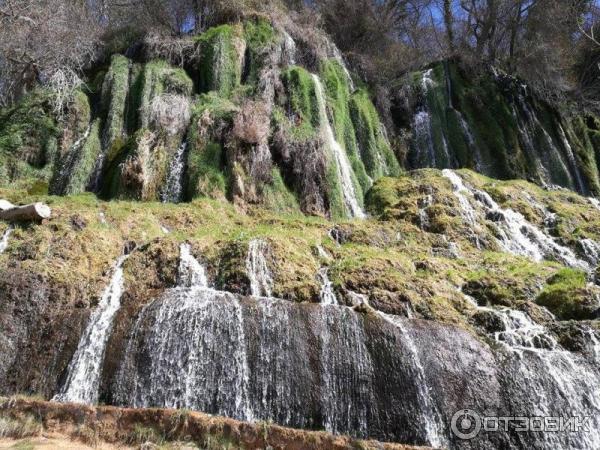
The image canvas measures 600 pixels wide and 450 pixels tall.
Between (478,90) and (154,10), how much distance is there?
15.3m

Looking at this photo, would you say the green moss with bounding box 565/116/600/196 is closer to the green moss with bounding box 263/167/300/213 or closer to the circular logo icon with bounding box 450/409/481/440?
the green moss with bounding box 263/167/300/213

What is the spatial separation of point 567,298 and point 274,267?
583 centimetres

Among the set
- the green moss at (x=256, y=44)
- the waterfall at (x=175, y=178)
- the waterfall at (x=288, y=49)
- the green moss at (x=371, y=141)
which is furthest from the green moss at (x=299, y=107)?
the waterfall at (x=175, y=178)

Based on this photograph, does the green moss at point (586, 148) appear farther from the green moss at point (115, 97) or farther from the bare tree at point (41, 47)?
the bare tree at point (41, 47)


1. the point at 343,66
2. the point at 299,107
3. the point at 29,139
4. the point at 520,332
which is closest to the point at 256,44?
the point at 299,107

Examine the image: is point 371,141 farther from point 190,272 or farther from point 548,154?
point 190,272

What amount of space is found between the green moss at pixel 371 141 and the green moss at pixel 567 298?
9.08 metres

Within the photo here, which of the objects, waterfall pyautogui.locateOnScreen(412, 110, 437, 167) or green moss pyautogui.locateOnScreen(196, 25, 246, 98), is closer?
green moss pyautogui.locateOnScreen(196, 25, 246, 98)

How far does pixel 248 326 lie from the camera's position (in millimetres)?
8797

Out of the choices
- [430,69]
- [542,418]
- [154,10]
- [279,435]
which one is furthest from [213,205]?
[430,69]

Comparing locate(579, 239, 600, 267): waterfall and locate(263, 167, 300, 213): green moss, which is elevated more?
locate(263, 167, 300, 213): green moss

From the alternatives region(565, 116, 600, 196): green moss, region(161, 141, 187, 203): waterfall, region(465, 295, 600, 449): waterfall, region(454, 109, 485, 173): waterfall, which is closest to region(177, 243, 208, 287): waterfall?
region(161, 141, 187, 203): waterfall

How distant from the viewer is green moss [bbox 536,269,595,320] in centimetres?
1010

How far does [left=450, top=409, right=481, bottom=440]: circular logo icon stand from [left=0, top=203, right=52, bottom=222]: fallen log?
897 centimetres
